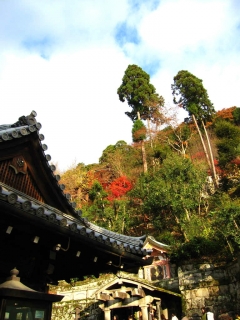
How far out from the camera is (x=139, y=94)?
3488cm

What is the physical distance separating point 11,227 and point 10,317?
42.5 inches

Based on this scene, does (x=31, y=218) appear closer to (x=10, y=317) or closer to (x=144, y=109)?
(x=10, y=317)

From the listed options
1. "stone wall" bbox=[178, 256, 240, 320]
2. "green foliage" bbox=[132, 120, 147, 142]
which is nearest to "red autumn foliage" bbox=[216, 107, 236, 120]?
"green foliage" bbox=[132, 120, 147, 142]

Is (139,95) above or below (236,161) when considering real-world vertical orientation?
above

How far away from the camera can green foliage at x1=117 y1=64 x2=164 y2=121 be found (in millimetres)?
34594

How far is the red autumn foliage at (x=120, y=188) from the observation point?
29480 mm

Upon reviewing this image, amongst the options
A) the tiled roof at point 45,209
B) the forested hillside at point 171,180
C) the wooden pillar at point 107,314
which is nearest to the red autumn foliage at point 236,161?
the forested hillside at point 171,180

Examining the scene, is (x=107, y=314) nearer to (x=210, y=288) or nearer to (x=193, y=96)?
(x=210, y=288)

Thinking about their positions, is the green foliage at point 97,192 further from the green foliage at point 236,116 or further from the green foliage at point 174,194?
the green foliage at point 236,116

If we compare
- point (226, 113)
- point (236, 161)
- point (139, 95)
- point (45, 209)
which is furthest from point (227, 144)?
point (45, 209)

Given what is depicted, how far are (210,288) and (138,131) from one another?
69.5 feet

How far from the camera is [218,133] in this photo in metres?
29.5

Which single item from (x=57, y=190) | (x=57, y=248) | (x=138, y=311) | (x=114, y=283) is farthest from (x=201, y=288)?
(x=57, y=248)

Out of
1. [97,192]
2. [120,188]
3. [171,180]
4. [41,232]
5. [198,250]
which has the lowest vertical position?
[41,232]
